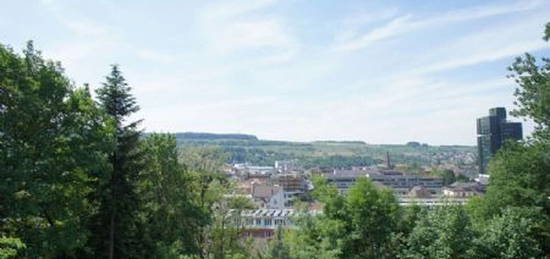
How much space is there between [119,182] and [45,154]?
9.17ft

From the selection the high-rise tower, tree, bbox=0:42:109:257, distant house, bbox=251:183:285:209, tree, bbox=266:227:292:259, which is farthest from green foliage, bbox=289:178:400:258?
the high-rise tower

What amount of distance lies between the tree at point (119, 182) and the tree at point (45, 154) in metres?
0.62

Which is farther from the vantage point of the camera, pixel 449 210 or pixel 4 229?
pixel 449 210

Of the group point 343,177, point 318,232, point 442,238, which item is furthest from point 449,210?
point 343,177

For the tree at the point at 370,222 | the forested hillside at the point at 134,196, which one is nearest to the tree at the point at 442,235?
the forested hillside at the point at 134,196

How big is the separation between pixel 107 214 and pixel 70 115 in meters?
3.56

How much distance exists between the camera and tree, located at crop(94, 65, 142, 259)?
671 inches

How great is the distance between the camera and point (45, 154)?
1515 cm

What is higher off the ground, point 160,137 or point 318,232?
point 160,137

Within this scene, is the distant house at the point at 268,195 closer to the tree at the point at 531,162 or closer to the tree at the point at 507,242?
the tree at the point at 531,162

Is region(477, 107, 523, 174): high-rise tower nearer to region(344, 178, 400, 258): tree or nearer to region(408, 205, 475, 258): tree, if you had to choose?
region(344, 178, 400, 258): tree

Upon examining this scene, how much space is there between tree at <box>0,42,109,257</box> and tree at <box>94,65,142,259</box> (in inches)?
24.4

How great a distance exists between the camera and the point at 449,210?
16344 millimetres

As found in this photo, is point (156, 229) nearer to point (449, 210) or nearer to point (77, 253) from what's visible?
point (77, 253)
